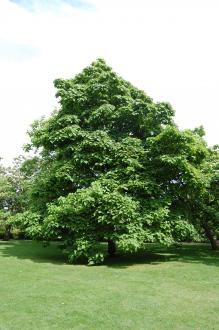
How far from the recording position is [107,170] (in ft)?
58.3

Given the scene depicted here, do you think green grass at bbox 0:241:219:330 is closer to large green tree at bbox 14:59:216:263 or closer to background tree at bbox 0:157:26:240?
large green tree at bbox 14:59:216:263

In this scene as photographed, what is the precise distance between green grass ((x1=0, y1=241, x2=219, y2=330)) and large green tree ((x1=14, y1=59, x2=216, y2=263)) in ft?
6.18

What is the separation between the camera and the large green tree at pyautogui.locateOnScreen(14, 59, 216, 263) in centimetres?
1562

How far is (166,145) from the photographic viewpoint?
55.1ft

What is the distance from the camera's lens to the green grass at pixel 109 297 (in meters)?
7.16

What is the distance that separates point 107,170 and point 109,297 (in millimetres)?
9161

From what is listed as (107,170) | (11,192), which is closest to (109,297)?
(107,170)

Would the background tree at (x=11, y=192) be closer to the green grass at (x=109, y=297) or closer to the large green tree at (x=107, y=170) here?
the large green tree at (x=107, y=170)

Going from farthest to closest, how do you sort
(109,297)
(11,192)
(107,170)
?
(11,192) < (107,170) < (109,297)

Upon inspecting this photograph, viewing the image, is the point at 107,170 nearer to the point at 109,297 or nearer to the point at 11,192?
the point at 109,297

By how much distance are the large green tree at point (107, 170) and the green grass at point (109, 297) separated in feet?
6.18

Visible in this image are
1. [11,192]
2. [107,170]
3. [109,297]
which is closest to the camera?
[109,297]

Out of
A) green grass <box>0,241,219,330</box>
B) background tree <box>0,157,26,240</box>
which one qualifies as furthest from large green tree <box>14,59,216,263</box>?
background tree <box>0,157,26,240</box>

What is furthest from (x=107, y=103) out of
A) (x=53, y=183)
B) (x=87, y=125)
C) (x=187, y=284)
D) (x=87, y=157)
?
(x=187, y=284)
